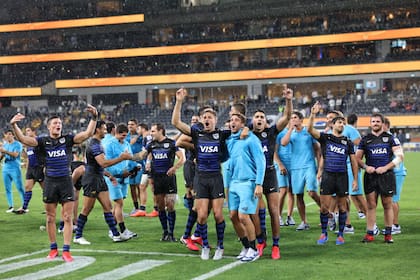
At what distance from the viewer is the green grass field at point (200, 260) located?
836 centimetres

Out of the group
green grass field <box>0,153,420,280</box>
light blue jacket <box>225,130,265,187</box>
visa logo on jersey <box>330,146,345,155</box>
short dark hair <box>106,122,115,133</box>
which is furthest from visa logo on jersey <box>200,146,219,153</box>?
short dark hair <box>106,122,115,133</box>

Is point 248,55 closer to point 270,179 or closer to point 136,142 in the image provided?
point 136,142

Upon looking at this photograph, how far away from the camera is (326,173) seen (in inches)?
418

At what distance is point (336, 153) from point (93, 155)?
12.4 ft

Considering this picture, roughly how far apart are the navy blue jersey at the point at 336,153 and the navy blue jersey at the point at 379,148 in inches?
11.1

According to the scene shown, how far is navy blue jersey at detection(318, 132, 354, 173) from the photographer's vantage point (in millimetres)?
10531

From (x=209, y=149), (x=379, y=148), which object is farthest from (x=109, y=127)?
(x=379, y=148)

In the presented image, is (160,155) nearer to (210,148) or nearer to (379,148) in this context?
(210,148)

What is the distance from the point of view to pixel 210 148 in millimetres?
9484

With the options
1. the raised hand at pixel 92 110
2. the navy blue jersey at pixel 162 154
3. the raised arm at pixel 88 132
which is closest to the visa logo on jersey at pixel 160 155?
the navy blue jersey at pixel 162 154

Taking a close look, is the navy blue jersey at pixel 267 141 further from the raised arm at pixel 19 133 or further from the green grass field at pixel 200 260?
the raised arm at pixel 19 133

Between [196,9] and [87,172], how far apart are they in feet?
193

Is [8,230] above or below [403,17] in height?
below

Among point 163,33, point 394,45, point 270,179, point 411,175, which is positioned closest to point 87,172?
point 270,179
